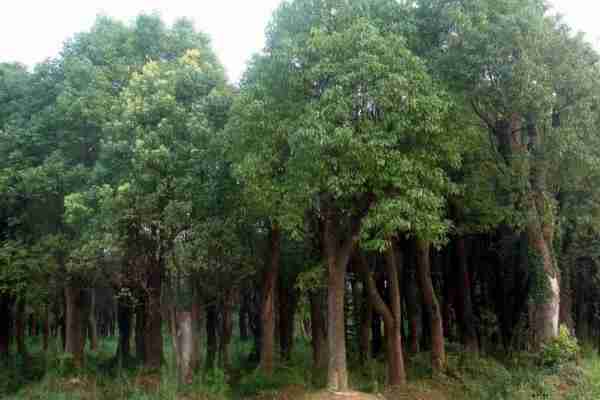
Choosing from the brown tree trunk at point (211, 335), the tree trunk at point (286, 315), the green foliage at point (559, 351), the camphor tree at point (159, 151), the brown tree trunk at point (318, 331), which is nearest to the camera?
the green foliage at point (559, 351)

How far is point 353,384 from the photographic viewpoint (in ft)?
58.6

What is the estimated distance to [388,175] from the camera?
13273 mm

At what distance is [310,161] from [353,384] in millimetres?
8005

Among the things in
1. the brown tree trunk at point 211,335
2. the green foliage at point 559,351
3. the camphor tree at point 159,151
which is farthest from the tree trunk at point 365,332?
the camphor tree at point 159,151

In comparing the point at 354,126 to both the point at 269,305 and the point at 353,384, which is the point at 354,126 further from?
the point at 353,384

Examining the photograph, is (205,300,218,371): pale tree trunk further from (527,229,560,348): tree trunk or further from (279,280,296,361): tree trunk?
(527,229,560,348): tree trunk

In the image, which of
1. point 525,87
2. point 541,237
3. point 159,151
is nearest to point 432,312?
point 541,237

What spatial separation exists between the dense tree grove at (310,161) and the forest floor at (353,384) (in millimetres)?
681

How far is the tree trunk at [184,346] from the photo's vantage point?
1773 cm

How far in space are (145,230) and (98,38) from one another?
8.22 m

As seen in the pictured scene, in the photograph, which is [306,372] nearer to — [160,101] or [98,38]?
[160,101]

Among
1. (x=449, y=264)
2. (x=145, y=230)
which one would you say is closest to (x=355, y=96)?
(x=145, y=230)

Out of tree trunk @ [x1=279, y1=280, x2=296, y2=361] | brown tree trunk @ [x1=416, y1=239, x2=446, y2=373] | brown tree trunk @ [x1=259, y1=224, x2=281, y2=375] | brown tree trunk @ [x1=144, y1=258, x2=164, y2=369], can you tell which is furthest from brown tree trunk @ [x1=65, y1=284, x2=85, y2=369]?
brown tree trunk @ [x1=416, y1=239, x2=446, y2=373]

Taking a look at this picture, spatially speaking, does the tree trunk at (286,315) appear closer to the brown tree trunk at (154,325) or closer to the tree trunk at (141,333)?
the brown tree trunk at (154,325)
